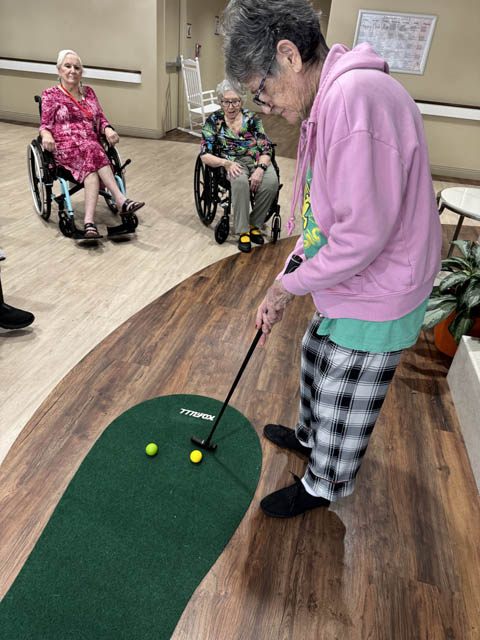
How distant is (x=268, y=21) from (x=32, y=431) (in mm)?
1573

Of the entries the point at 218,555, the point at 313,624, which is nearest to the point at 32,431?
the point at 218,555

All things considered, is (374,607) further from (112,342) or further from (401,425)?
(112,342)

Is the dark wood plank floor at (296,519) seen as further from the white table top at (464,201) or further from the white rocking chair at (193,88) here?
the white rocking chair at (193,88)

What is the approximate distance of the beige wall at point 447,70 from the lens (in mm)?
4891

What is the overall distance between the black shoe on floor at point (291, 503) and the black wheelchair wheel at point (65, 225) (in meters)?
2.42

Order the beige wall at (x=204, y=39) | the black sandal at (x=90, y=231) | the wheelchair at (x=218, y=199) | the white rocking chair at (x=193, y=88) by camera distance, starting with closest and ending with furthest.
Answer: the black sandal at (x=90, y=231) < the wheelchair at (x=218, y=199) < the white rocking chair at (x=193, y=88) < the beige wall at (x=204, y=39)

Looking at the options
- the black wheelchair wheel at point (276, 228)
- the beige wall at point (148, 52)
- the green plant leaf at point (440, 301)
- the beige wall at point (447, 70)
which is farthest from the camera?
the beige wall at point (148, 52)

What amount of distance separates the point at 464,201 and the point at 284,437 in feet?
7.20

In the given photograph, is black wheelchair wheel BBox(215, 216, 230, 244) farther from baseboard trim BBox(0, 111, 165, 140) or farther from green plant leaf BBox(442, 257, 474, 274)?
baseboard trim BBox(0, 111, 165, 140)

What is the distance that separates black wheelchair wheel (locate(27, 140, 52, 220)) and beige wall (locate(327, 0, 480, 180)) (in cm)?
391

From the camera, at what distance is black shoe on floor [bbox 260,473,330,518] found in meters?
1.46

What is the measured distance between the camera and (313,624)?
3.97 feet

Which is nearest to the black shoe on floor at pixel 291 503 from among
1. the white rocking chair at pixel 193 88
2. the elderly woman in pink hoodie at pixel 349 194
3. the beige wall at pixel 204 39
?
the elderly woman in pink hoodie at pixel 349 194

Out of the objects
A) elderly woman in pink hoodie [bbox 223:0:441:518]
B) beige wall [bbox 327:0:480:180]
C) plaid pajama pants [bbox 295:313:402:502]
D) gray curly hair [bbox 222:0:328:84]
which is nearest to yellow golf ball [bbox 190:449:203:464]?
plaid pajama pants [bbox 295:313:402:502]
